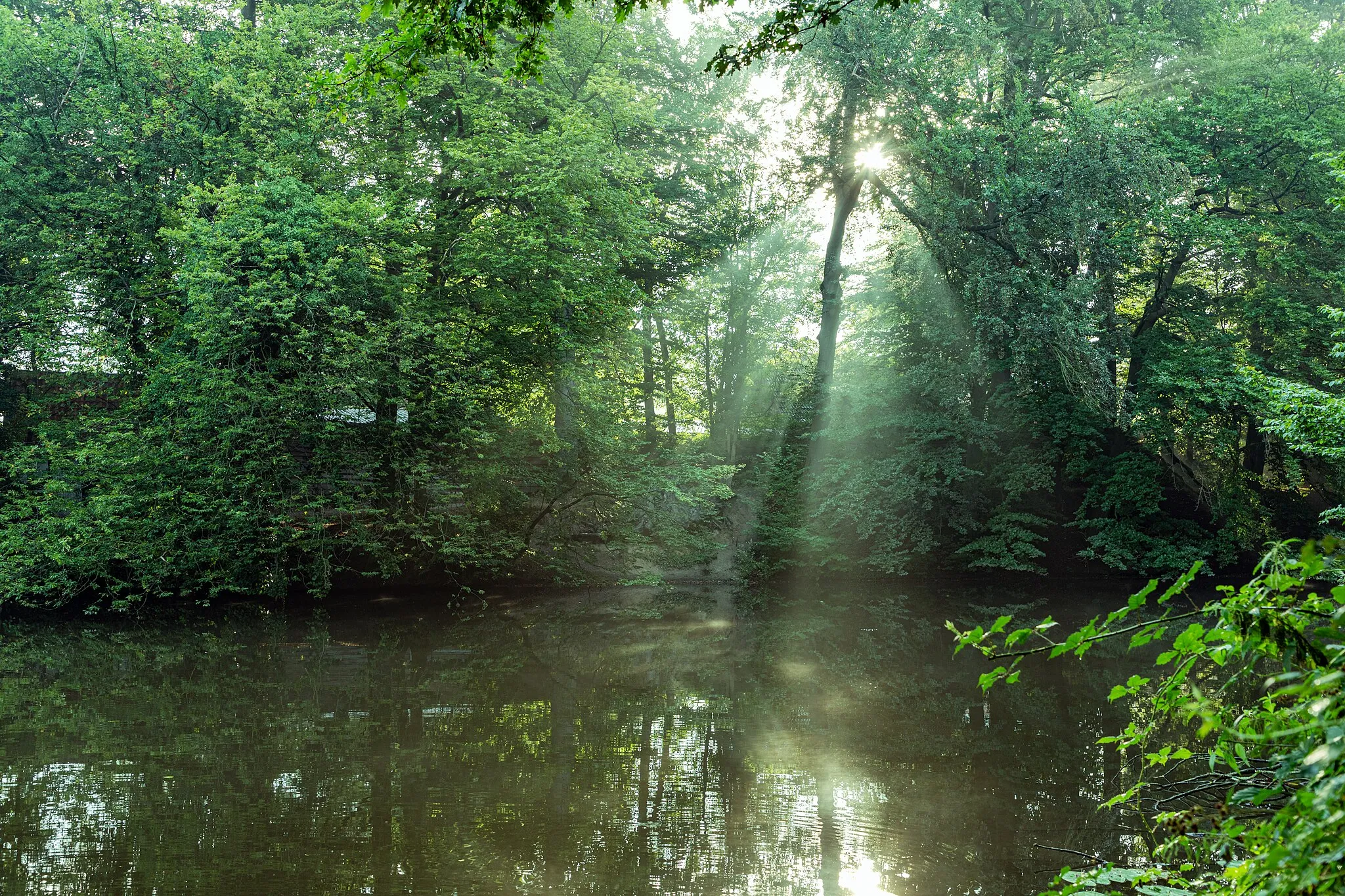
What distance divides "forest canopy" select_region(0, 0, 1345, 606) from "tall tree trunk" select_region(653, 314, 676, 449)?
7047 mm

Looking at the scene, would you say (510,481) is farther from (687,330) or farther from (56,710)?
→ (687,330)

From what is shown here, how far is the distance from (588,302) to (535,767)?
35.8 feet

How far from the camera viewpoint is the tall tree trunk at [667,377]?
26281mm

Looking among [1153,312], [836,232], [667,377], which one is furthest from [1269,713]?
[667,377]

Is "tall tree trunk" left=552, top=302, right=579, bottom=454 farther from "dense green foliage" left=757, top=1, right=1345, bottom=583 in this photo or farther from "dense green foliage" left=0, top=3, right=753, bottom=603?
"dense green foliage" left=757, top=1, right=1345, bottom=583

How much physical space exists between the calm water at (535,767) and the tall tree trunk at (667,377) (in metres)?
14.7

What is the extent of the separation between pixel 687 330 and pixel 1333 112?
1644 cm

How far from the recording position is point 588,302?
16.2 metres

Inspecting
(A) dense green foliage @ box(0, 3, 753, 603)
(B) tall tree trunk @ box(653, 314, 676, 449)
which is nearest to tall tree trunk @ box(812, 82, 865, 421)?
(A) dense green foliage @ box(0, 3, 753, 603)

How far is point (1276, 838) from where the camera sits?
4.38ft

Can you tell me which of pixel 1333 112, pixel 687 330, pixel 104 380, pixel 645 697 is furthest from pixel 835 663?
pixel 687 330

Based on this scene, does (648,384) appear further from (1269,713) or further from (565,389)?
(1269,713)

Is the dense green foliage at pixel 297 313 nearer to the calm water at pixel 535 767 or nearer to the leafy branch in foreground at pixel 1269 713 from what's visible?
the calm water at pixel 535 767

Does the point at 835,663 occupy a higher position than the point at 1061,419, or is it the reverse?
the point at 1061,419
